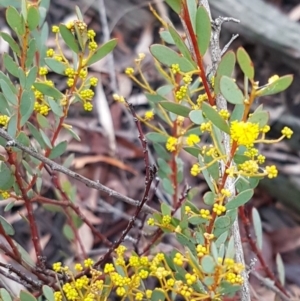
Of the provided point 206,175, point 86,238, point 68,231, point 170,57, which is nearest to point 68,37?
point 170,57

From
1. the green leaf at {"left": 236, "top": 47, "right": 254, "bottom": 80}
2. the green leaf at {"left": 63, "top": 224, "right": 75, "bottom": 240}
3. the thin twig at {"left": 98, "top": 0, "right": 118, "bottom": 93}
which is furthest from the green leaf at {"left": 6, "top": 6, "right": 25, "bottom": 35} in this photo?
the thin twig at {"left": 98, "top": 0, "right": 118, "bottom": 93}

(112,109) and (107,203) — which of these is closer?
(107,203)

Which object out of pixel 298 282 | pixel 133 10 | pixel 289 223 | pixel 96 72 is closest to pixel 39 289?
pixel 298 282

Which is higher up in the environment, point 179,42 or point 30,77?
point 179,42

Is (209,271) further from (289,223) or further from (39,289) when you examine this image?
(289,223)

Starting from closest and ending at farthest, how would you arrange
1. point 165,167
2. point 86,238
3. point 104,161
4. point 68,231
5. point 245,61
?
point 245,61, point 165,167, point 68,231, point 86,238, point 104,161

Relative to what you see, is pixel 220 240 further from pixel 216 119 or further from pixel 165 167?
pixel 165 167
